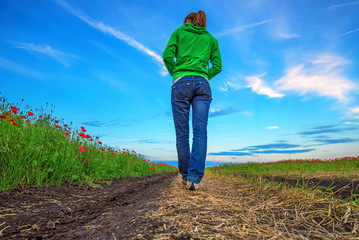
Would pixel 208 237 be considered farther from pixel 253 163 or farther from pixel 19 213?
pixel 253 163

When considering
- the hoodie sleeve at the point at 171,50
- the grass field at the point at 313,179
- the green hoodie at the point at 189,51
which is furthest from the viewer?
the hoodie sleeve at the point at 171,50

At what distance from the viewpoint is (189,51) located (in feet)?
11.7

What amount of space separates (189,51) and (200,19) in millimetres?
661

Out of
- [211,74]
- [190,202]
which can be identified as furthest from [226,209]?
[211,74]

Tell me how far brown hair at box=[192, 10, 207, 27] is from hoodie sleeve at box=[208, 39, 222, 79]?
14.5 inches

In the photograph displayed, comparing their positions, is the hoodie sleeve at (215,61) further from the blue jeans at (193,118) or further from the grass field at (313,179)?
the grass field at (313,179)

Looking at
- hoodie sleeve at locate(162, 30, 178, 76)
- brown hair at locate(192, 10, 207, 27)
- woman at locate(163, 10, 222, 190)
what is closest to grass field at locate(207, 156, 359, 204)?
woman at locate(163, 10, 222, 190)

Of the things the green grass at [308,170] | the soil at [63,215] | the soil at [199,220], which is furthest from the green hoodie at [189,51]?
the green grass at [308,170]

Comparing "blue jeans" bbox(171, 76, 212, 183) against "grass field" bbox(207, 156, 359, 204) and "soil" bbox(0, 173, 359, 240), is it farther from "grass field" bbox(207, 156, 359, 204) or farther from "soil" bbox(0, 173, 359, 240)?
"grass field" bbox(207, 156, 359, 204)

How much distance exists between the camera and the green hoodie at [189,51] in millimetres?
3504

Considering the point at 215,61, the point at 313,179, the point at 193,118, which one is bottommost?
the point at 313,179

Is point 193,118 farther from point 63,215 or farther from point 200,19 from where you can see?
point 63,215

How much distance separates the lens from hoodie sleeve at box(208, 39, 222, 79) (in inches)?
151

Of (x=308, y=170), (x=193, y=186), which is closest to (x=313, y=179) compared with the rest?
(x=308, y=170)
